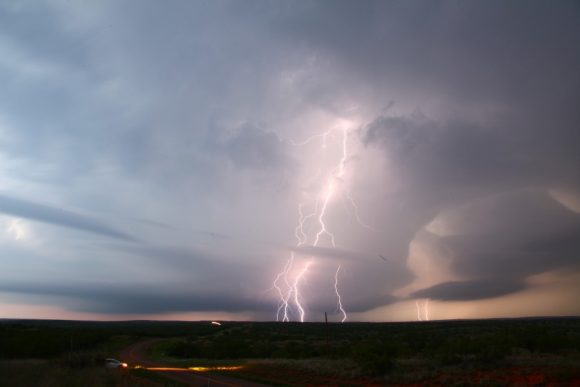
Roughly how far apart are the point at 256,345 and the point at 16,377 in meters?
39.7

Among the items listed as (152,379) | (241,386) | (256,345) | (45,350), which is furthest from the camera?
(256,345)

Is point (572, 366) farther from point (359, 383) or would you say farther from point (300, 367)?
point (300, 367)

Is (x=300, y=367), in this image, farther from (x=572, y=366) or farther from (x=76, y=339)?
(x=76, y=339)

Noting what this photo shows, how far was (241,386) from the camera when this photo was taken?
90.2 ft

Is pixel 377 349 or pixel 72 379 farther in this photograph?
pixel 377 349

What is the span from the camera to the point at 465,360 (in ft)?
104

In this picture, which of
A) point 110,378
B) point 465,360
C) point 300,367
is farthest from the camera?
point 300,367

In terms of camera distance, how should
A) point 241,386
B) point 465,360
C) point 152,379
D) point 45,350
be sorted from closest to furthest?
point 241,386
point 152,379
point 465,360
point 45,350

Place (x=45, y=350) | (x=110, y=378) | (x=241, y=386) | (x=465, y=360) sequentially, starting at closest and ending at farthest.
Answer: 1. (x=110, y=378)
2. (x=241, y=386)
3. (x=465, y=360)
4. (x=45, y=350)

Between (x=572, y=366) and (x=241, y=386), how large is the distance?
60.5 feet

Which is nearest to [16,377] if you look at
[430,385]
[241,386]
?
[241,386]

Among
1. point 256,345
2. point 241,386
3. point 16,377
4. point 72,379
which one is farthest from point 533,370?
point 256,345

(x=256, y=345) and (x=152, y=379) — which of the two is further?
(x=256, y=345)

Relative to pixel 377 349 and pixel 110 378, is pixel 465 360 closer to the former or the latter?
pixel 377 349
